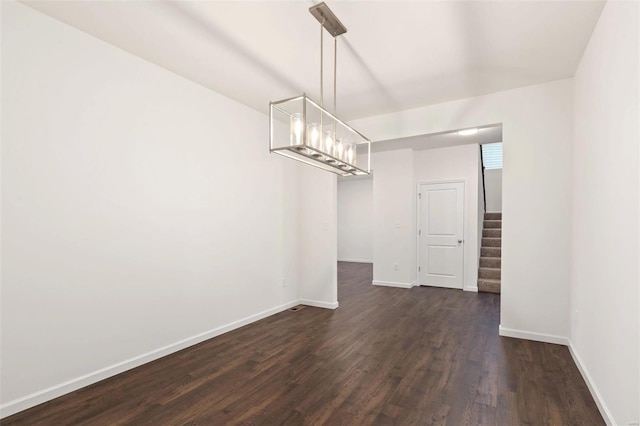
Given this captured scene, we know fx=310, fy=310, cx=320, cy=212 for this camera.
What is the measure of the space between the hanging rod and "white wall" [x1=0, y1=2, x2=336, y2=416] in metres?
1.78

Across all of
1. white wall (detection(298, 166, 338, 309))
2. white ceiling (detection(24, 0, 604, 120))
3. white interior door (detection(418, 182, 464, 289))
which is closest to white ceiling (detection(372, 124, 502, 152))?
white interior door (detection(418, 182, 464, 289))

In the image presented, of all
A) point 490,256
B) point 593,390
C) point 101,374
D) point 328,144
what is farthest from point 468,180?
point 101,374

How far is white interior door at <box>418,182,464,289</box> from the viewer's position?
614cm

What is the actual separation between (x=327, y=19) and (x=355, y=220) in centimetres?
792

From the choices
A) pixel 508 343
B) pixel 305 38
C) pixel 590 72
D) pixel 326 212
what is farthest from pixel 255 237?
pixel 590 72

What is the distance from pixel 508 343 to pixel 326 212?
2.86 metres

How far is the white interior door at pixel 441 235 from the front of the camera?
6.14 metres

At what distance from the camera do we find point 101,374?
2.61m

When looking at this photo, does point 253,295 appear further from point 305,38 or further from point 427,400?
point 305,38

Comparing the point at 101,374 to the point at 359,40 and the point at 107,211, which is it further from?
the point at 359,40

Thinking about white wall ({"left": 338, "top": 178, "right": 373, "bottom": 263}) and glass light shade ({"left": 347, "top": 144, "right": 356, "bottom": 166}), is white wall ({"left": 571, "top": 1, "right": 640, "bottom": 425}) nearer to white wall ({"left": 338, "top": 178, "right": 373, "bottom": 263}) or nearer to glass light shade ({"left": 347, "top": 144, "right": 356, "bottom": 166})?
glass light shade ({"left": 347, "top": 144, "right": 356, "bottom": 166})

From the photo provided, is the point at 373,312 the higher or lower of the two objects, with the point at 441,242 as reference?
lower

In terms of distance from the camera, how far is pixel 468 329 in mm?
3863

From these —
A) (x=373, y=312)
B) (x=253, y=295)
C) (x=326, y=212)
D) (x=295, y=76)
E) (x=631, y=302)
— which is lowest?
(x=373, y=312)
